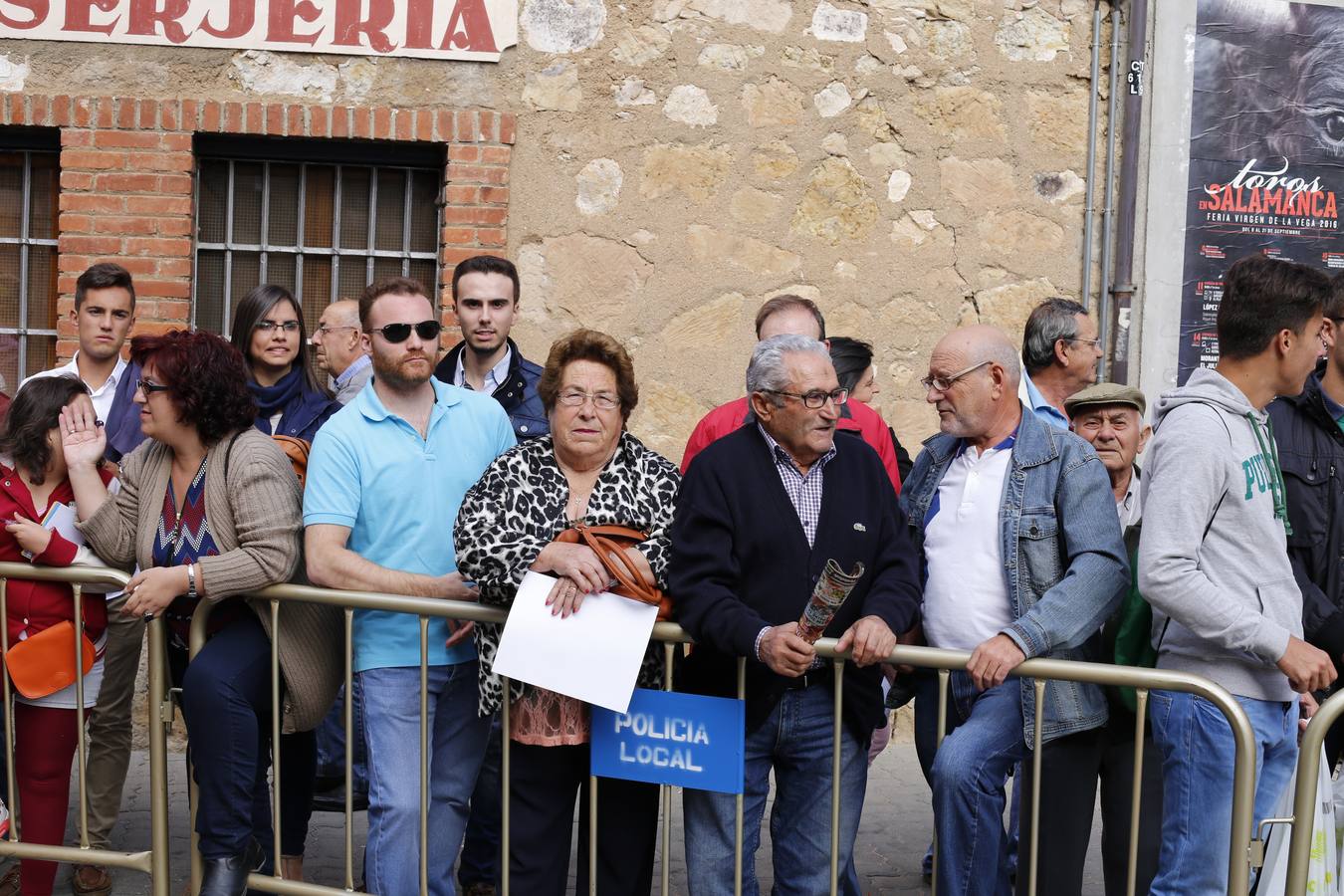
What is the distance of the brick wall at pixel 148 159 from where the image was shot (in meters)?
6.41

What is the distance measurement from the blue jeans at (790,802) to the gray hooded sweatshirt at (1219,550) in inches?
34.7

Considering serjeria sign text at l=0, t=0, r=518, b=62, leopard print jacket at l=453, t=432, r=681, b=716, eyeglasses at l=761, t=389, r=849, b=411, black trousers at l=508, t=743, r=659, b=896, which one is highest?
serjeria sign text at l=0, t=0, r=518, b=62

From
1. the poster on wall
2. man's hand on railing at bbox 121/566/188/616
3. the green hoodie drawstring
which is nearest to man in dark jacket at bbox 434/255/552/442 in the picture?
man's hand on railing at bbox 121/566/188/616

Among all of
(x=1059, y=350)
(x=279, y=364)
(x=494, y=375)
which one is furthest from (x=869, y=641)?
(x=279, y=364)

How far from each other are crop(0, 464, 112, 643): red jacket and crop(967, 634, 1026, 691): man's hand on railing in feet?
8.78

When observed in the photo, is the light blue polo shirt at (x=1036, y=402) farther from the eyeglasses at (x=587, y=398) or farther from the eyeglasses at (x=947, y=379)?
the eyeglasses at (x=587, y=398)

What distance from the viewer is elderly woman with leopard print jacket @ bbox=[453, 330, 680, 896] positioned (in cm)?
371

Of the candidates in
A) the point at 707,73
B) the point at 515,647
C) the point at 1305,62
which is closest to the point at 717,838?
the point at 515,647

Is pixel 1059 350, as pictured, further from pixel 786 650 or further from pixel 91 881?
pixel 91 881

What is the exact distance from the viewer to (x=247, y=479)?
406cm

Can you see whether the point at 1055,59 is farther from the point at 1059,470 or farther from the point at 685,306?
the point at 1059,470

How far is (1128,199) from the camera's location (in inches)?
269

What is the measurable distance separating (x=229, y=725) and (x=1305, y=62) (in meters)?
5.78

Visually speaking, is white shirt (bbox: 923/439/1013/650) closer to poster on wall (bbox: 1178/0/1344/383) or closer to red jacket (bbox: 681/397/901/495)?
red jacket (bbox: 681/397/901/495)
